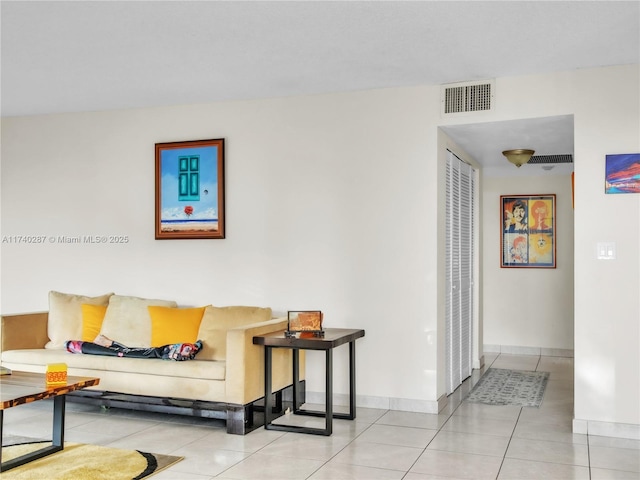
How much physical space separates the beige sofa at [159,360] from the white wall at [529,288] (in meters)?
3.89

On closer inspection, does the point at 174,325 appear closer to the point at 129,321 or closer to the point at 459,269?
the point at 129,321

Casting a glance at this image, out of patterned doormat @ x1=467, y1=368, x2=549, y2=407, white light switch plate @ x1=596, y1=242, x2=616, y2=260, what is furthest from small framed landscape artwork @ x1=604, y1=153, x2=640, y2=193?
patterned doormat @ x1=467, y1=368, x2=549, y2=407

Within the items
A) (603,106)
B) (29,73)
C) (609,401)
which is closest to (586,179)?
(603,106)

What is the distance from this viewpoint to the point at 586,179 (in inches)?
171

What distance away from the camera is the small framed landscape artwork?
4230mm

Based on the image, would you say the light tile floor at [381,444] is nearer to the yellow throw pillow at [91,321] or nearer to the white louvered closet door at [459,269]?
the yellow throw pillow at [91,321]

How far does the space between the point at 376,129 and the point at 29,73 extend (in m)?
2.60

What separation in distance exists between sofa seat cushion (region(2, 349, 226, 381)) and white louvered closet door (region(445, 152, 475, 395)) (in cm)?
208

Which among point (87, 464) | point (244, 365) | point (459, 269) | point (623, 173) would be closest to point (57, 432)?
point (87, 464)

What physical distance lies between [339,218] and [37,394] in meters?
2.53

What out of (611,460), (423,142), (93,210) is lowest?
(611,460)

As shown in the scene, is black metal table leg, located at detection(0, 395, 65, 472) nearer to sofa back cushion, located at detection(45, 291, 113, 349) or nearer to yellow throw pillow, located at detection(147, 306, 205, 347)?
yellow throw pillow, located at detection(147, 306, 205, 347)

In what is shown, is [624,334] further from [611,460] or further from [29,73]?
[29,73]

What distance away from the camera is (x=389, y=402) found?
16.1 feet
